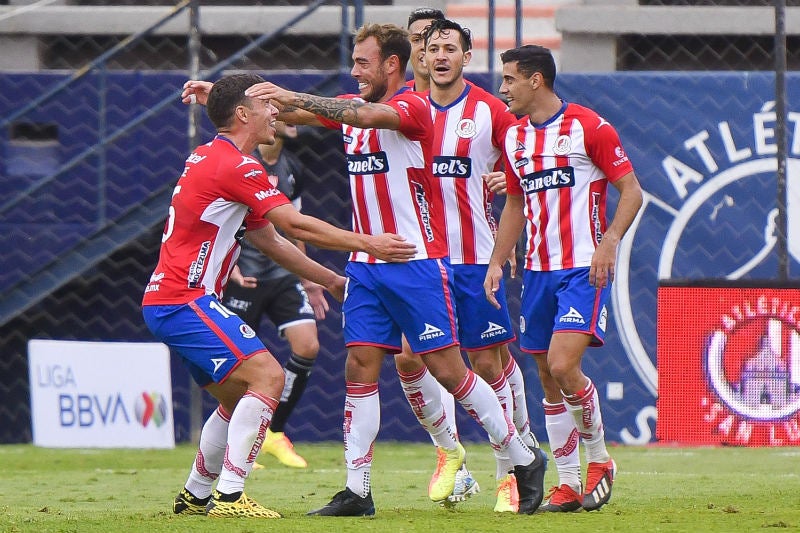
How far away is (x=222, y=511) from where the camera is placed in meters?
5.67

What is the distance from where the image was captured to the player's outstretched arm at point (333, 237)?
18.7 feet

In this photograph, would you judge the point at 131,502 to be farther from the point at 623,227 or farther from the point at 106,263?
the point at 106,263

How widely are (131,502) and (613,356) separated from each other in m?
4.12

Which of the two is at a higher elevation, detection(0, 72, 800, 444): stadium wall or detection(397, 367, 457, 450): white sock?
detection(0, 72, 800, 444): stadium wall

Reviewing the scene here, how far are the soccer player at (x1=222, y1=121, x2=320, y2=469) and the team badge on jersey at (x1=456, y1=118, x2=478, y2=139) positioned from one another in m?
2.13

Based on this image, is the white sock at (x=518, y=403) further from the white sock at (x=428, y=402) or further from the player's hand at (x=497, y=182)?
the player's hand at (x=497, y=182)

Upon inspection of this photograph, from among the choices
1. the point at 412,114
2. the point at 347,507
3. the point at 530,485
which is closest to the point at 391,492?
the point at 530,485

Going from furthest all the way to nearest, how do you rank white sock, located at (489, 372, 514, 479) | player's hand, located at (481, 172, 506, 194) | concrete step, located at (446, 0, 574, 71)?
concrete step, located at (446, 0, 574, 71) < player's hand, located at (481, 172, 506, 194) < white sock, located at (489, 372, 514, 479)

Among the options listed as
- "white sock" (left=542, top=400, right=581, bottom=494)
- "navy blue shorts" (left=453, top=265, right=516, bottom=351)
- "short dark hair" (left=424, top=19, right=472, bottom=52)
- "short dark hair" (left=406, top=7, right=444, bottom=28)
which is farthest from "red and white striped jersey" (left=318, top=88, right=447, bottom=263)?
"short dark hair" (left=406, top=7, right=444, bottom=28)

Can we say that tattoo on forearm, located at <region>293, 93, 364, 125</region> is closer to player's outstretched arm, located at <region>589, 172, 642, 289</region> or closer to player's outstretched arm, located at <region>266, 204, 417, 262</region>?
player's outstretched arm, located at <region>266, 204, 417, 262</region>

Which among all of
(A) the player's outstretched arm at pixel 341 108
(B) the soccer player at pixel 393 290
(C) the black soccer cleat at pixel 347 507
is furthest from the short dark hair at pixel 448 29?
(C) the black soccer cleat at pixel 347 507

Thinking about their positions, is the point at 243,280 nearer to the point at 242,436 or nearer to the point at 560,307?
the point at 560,307

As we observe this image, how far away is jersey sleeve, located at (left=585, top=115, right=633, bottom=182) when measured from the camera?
20.9 ft

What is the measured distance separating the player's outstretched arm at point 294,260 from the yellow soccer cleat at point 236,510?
1036 mm
